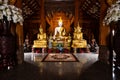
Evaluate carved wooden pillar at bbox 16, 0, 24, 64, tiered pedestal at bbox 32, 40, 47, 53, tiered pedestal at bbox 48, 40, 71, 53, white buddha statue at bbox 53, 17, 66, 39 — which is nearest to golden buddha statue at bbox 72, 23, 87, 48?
tiered pedestal at bbox 48, 40, 71, 53

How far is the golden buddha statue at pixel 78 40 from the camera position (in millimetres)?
14344

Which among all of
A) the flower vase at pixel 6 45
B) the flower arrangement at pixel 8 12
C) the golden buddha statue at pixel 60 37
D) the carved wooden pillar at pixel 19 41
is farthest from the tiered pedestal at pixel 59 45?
the flower arrangement at pixel 8 12

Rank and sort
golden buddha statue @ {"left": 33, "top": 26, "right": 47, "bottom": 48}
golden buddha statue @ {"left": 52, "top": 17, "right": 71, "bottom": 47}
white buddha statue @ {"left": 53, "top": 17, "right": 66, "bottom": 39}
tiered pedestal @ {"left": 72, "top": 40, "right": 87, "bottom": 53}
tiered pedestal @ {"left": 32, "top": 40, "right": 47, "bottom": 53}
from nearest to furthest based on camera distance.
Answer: tiered pedestal @ {"left": 72, "top": 40, "right": 87, "bottom": 53}
tiered pedestal @ {"left": 32, "top": 40, "right": 47, "bottom": 53}
golden buddha statue @ {"left": 33, "top": 26, "right": 47, "bottom": 48}
golden buddha statue @ {"left": 52, "top": 17, "right": 71, "bottom": 47}
white buddha statue @ {"left": 53, "top": 17, "right": 66, "bottom": 39}

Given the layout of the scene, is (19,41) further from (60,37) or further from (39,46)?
(60,37)

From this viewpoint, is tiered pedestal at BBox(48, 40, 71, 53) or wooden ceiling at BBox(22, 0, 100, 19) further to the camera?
wooden ceiling at BBox(22, 0, 100, 19)

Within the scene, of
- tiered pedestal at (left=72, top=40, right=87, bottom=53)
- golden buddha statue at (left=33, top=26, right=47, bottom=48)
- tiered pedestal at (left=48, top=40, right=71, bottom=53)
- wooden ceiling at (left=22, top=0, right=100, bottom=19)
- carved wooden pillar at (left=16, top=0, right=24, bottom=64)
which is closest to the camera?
carved wooden pillar at (left=16, top=0, right=24, bottom=64)

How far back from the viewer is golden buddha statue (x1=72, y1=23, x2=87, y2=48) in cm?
1434

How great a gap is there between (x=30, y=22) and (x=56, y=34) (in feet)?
5.50

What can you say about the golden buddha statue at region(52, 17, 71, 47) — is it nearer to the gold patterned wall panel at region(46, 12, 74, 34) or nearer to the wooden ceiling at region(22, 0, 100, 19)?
the gold patterned wall panel at region(46, 12, 74, 34)

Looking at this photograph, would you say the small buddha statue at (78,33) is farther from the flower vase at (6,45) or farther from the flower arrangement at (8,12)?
the flower arrangement at (8,12)

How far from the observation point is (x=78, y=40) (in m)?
14.6

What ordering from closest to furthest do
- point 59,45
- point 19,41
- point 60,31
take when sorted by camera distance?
point 19,41, point 59,45, point 60,31

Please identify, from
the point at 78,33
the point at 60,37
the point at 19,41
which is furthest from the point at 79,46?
the point at 19,41

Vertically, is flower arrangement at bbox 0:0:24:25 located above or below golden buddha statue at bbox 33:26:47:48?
above
